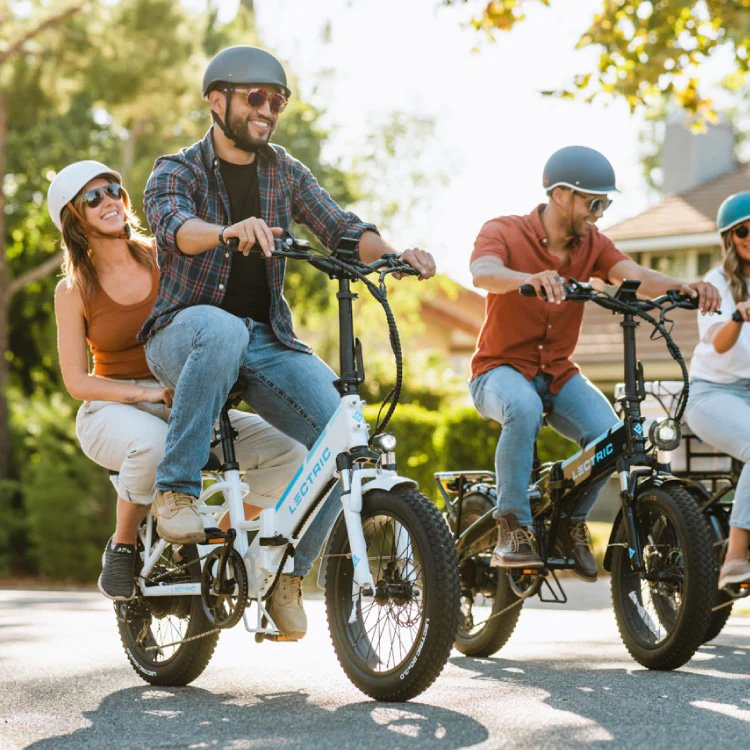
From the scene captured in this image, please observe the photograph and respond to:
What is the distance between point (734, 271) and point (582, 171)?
3.52 ft

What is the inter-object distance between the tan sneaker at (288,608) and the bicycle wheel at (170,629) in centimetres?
36

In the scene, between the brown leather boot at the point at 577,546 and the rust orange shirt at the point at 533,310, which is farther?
the rust orange shirt at the point at 533,310

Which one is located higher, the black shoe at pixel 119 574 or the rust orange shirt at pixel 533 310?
the rust orange shirt at pixel 533 310

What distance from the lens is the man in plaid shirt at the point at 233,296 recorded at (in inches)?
201

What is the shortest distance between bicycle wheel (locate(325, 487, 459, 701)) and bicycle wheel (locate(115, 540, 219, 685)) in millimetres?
658

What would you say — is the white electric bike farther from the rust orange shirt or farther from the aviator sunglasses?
the rust orange shirt

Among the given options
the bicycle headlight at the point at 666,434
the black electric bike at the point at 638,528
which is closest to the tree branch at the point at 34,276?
the black electric bike at the point at 638,528

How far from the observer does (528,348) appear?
641 cm

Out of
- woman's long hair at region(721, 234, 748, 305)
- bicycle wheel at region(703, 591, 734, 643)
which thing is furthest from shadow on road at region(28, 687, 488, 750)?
woman's long hair at region(721, 234, 748, 305)

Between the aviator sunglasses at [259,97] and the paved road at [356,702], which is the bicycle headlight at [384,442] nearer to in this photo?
the paved road at [356,702]

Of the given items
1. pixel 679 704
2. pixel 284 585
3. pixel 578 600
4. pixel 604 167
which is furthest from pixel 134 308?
pixel 578 600

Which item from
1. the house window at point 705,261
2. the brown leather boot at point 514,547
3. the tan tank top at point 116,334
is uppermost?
the house window at point 705,261

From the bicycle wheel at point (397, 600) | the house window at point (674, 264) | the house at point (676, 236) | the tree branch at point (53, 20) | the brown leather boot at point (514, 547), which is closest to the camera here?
the bicycle wheel at point (397, 600)

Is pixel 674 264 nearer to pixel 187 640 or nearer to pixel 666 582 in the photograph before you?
pixel 666 582
